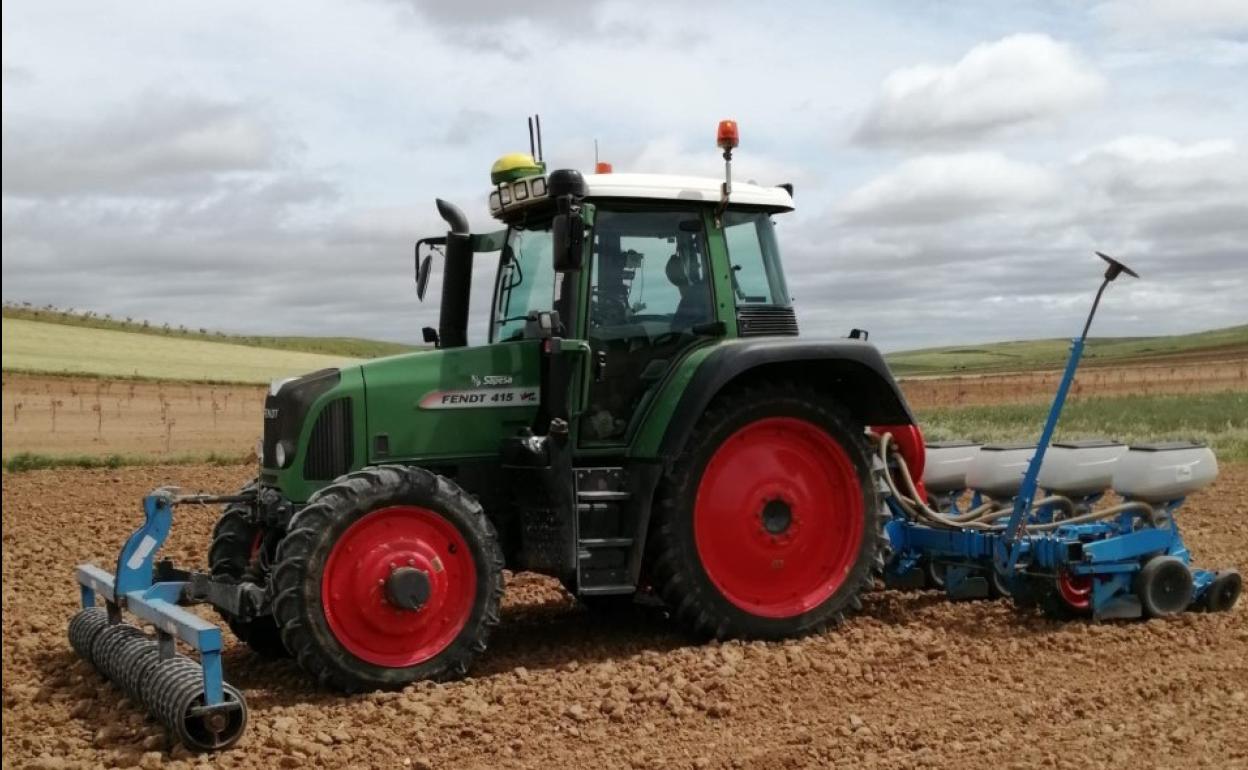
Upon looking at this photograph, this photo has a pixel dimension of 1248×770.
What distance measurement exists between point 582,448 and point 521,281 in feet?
3.18

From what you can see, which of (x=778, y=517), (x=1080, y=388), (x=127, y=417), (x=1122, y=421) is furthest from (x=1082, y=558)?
(x=1080, y=388)

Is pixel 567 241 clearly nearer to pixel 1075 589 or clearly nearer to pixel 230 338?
pixel 1075 589

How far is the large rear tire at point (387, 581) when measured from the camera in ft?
18.1

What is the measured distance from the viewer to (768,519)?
21.9ft

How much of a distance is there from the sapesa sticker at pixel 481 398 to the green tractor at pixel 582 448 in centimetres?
1

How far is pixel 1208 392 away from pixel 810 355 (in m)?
36.4

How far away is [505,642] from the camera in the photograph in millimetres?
6969

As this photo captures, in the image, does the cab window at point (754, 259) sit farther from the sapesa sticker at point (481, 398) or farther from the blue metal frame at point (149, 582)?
the blue metal frame at point (149, 582)

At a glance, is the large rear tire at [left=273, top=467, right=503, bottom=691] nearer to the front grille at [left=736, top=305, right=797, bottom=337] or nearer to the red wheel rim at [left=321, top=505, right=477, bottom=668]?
the red wheel rim at [left=321, top=505, right=477, bottom=668]

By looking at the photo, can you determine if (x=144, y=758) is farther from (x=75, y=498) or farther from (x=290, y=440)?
(x=75, y=498)

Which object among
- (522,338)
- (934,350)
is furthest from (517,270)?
(934,350)

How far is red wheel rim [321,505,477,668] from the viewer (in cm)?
564

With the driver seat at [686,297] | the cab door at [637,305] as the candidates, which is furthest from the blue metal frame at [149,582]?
the driver seat at [686,297]

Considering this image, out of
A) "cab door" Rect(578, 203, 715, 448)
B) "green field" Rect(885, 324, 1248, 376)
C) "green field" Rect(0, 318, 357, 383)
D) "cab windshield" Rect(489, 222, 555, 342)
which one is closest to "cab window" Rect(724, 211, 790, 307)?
"cab door" Rect(578, 203, 715, 448)
